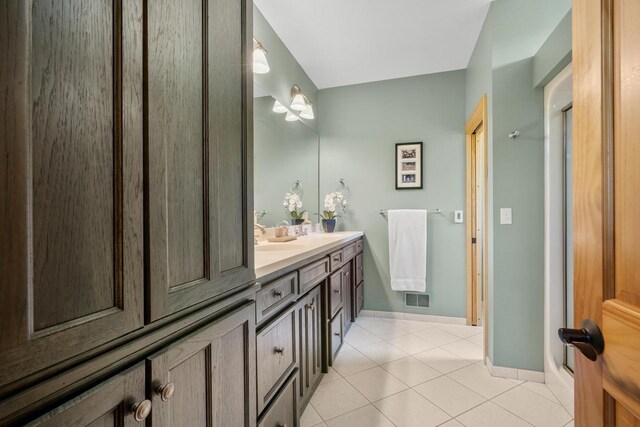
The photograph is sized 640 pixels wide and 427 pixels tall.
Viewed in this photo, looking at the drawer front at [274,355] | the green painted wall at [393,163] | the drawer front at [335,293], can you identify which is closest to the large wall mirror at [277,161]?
the green painted wall at [393,163]

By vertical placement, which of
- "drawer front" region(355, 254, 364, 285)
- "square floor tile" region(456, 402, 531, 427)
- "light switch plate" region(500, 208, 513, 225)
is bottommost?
"square floor tile" region(456, 402, 531, 427)

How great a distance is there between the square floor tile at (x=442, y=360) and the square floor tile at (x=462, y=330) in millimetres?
453

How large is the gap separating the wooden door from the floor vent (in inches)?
99.4

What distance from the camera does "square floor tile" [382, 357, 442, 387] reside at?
6.49 feet

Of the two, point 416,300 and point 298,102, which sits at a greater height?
point 298,102

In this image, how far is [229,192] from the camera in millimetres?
838

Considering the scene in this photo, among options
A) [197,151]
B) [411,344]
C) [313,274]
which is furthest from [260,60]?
[411,344]

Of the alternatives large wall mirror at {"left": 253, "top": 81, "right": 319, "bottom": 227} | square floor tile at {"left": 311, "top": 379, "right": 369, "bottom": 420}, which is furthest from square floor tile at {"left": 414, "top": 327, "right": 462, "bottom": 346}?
large wall mirror at {"left": 253, "top": 81, "right": 319, "bottom": 227}

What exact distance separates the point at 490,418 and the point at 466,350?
0.83 meters

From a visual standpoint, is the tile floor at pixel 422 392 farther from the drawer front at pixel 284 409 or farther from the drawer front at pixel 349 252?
the drawer front at pixel 349 252

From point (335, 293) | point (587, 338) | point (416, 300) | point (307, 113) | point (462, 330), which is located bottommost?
point (462, 330)

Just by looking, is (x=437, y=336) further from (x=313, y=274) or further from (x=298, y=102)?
(x=298, y=102)

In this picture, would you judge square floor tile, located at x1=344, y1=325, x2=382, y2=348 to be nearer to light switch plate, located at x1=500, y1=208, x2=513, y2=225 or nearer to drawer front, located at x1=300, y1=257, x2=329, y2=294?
drawer front, located at x1=300, y1=257, x2=329, y2=294

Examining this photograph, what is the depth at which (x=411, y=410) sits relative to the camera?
1.67 m
